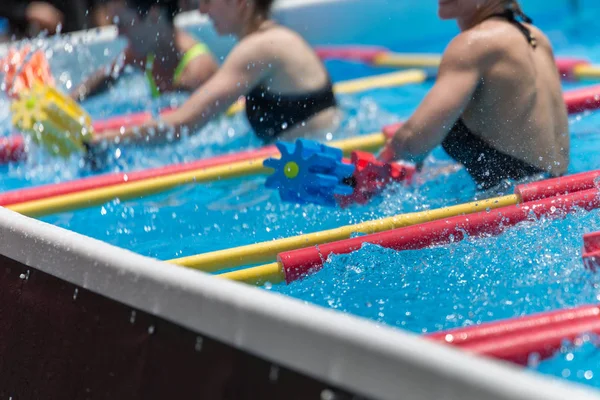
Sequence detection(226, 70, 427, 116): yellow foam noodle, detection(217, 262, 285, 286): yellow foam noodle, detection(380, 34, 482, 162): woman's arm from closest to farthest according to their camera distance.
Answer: detection(217, 262, 285, 286): yellow foam noodle
detection(380, 34, 482, 162): woman's arm
detection(226, 70, 427, 116): yellow foam noodle

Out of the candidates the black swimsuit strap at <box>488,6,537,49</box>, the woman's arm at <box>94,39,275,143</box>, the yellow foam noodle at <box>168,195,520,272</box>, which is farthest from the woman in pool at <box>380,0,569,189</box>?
the woman's arm at <box>94,39,275,143</box>

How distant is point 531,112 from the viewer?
2676 mm

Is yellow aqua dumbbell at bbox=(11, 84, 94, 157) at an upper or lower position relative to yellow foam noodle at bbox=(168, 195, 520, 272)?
upper

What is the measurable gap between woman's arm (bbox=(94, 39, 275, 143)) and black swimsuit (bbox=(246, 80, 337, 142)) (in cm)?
14

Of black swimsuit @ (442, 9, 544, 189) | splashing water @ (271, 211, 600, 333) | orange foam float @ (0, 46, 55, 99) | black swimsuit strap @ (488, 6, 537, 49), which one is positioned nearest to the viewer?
splashing water @ (271, 211, 600, 333)

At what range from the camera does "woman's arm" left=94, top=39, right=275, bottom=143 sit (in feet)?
11.7

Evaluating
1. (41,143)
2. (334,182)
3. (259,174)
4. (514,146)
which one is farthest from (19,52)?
(514,146)

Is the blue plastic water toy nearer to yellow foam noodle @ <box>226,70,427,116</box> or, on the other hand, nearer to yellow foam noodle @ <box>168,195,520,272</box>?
yellow foam noodle @ <box>168,195,520,272</box>

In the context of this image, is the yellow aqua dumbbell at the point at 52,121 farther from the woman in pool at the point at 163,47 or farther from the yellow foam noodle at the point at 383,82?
the yellow foam noodle at the point at 383,82

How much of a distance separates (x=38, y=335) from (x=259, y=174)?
1.59m

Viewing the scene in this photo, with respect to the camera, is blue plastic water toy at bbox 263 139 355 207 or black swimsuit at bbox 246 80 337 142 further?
black swimsuit at bbox 246 80 337 142

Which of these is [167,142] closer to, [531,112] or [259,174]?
[259,174]

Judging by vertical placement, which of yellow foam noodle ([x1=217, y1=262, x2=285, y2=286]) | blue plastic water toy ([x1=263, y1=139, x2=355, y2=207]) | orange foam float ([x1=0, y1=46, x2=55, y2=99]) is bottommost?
yellow foam noodle ([x1=217, y1=262, x2=285, y2=286])

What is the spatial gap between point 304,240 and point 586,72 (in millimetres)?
2832
